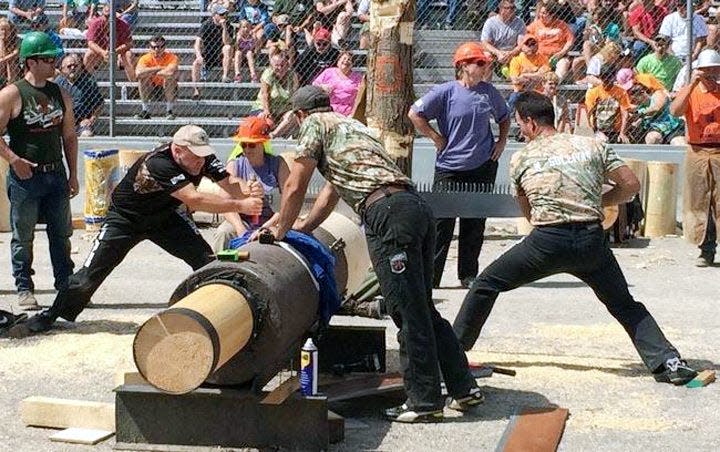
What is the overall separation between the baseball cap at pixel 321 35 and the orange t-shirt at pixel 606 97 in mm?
3411

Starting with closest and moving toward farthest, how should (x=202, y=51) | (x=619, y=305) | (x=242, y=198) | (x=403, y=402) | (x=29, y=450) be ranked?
1. (x=29, y=450)
2. (x=403, y=402)
3. (x=619, y=305)
4. (x=242, y=198)
5. (x=202, y=51)

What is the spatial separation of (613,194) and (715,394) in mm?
1309

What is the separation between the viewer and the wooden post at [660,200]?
45.3 ft

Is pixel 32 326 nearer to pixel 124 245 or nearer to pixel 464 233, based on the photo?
pixel 124 245

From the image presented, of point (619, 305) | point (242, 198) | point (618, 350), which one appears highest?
point (242, 198)

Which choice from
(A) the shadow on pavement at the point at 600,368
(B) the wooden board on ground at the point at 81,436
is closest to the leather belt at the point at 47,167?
(B) the wooden board on ground at the point at 81,436

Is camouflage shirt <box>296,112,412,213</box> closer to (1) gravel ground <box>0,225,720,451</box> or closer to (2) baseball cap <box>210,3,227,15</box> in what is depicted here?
(1) gravel ground <box>0,225,720,451</box>

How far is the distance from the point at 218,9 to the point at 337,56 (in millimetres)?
2171

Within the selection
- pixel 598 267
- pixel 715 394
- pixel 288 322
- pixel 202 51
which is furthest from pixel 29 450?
pixel 202 51

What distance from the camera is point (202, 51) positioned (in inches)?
659

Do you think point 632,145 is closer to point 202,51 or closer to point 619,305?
point 202,51

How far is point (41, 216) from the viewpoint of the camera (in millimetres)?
9656

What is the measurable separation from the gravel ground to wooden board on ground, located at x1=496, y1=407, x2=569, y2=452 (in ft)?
0.21

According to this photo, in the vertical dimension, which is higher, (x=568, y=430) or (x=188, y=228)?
(x=188, y=228)
